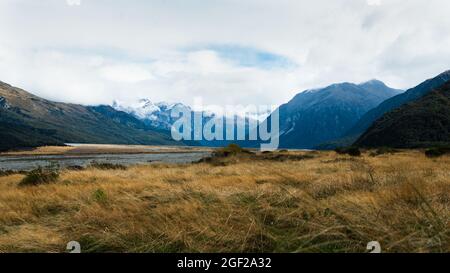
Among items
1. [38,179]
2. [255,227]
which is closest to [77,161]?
[38,179]

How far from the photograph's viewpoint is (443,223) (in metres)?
4.46

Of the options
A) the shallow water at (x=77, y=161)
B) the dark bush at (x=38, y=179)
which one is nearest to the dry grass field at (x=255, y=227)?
the dark bush at (x=38, y=179)

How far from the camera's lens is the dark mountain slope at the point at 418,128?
105850 millimetres

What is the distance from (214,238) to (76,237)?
2.31 meters

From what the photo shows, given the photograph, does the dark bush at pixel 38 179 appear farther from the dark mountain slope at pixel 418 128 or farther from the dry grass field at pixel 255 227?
the dark mountain slope at pixel 418 128

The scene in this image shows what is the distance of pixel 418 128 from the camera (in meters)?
115

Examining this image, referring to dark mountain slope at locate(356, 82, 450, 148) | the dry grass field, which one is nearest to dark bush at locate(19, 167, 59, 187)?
the dry grass field

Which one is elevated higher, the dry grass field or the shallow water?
the dry grass field

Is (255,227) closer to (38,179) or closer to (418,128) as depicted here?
(38,179)

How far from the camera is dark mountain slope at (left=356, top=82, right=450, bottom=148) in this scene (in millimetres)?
105850

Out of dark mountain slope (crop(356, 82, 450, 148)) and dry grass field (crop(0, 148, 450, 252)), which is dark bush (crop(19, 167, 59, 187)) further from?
dark mountain slope (crop(356, 82, 450, 148))

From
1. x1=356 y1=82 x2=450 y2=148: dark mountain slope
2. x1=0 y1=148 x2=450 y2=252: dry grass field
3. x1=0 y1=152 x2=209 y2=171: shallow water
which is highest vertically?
x1=356 y1=82 x2=450 y2=148: dark mountain slope
